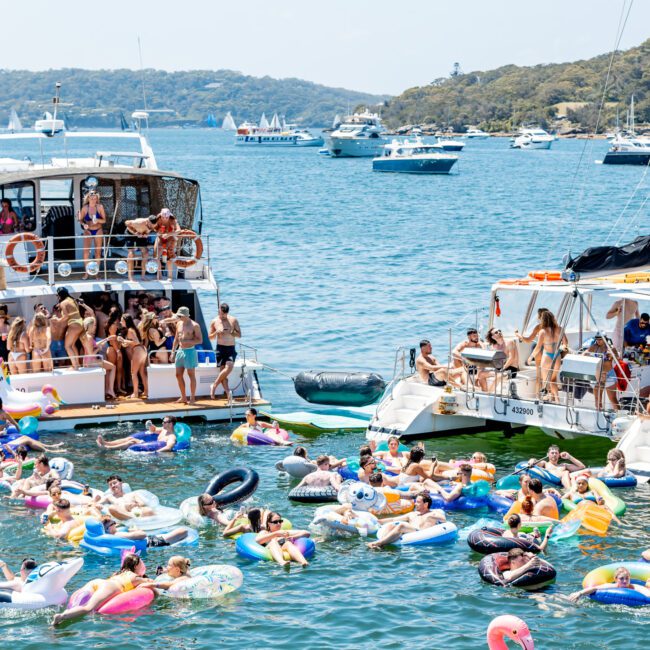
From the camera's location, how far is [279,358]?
31.6 metres

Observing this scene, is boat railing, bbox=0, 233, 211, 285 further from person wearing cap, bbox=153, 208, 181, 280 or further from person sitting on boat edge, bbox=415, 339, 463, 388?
person sitting on boat edge, bbox=415, 339, 463, 388

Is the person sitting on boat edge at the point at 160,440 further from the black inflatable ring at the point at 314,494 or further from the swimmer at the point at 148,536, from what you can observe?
the swimmer at the point at 148,536

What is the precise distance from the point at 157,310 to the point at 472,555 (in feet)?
31.6

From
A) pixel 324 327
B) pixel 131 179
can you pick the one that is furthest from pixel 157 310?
pixel 324 327

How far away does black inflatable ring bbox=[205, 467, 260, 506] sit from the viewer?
17938 millimetres

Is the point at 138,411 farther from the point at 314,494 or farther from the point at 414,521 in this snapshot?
the point at 414,521

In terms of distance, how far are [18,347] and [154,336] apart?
8.30ft

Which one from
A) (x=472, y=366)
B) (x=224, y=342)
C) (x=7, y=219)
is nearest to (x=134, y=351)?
(x=224, y=342)

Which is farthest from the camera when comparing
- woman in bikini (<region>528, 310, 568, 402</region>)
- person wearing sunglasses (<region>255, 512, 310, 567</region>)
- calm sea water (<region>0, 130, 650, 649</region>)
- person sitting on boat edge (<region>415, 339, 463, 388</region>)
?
person sitting on boat edge (<region>415, 339, 463, 388</region>)

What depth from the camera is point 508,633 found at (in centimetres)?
1285

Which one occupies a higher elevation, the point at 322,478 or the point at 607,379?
the point at 607,379

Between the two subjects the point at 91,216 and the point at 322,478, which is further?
the point at 91,216

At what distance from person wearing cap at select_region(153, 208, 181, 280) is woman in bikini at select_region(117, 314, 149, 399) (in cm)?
152

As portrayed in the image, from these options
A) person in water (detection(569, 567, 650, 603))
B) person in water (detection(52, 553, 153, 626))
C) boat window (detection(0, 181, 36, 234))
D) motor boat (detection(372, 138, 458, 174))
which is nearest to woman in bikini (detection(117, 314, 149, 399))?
boat window (detection(0, 181, 36, 234))
